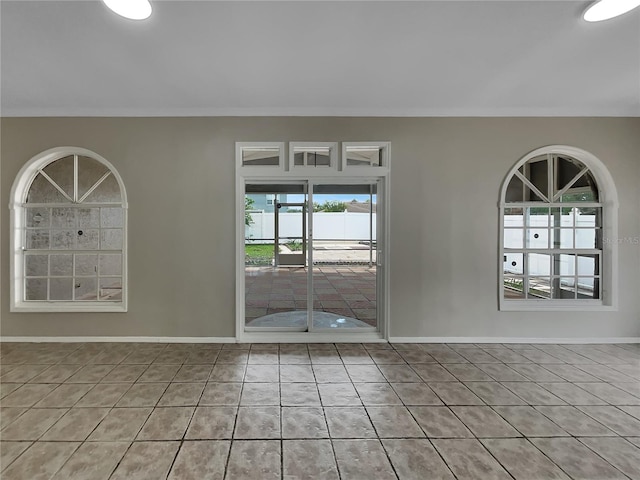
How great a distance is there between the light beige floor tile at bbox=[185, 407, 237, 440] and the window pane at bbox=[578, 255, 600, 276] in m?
4.43

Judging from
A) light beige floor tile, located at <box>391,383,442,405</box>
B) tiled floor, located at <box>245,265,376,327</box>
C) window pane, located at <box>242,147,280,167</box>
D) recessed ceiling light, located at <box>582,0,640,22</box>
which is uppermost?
recessed ceiling light, located at <box>582,0,640,22</box>

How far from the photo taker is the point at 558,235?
159 inches

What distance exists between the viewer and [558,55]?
2676mm

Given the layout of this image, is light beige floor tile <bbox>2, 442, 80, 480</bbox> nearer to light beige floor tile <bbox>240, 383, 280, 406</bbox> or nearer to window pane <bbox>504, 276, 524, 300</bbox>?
light beige floor tile <bbox>240, 383, 280, 406</bbox>

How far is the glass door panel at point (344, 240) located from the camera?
4.01 m

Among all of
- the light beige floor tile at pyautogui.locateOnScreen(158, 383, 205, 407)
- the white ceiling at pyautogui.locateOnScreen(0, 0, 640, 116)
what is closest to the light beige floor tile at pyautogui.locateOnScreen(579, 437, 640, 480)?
the light beige floor tile at pyautogui.locateOnScreen(158, 383, 205, 407)

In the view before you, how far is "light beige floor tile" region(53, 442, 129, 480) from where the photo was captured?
1791 mm

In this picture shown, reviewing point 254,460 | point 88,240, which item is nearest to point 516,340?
point 254,460

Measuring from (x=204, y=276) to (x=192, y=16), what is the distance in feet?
8.62

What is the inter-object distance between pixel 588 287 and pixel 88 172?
6.52 metres

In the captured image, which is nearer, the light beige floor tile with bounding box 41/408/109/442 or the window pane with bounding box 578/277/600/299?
the light beige floor tile with bounding box 41/408/109/442

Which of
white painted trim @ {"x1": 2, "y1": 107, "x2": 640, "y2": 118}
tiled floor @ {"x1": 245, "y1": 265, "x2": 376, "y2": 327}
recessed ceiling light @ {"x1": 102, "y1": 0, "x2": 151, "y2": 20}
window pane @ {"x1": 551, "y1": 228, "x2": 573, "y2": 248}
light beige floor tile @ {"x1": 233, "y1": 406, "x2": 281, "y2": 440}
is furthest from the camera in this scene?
tiled floor @ {"x1": 245, "y1": 265, "x2": 376, "y2": 327}

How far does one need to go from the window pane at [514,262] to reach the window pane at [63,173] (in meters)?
5.58

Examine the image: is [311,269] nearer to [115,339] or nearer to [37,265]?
[115,339]
